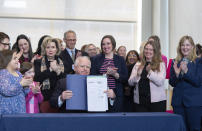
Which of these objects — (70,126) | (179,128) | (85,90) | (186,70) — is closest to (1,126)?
(70,126)

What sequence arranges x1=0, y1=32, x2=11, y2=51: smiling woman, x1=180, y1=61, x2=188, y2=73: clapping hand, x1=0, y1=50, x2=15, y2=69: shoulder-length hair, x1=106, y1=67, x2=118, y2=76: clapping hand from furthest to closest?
1. x1=0, y1=32, x2=11, y2=51: smiling woman
2. x1=106, y1=67, x2=118, y2=76: clapping hand
3. x1=180, y1=61, x2=188, y2=73: clapping hand
4. x1=0, y1=50, x2=15, y2=69: shoulder-length hair

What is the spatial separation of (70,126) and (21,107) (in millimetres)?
766

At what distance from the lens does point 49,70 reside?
382cm

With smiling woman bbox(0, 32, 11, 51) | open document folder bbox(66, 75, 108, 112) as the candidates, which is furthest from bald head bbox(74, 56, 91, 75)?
smiling woman bbox(0, 32, 11, 51)

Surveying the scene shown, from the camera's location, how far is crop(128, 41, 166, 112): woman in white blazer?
3902 millimetres

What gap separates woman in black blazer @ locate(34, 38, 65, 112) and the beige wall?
11.0 ft

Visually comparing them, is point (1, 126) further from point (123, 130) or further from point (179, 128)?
point (179, 128)

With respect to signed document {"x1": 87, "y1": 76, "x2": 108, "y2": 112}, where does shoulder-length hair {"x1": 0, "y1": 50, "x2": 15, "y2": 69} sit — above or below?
above

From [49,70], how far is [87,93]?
3.99 feet

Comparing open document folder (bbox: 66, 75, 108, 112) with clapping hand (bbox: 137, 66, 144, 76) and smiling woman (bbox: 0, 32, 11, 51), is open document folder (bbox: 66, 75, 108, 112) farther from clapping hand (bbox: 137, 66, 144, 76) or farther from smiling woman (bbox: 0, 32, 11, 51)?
smiling woman (bbox: 0, 32, 11, 51)

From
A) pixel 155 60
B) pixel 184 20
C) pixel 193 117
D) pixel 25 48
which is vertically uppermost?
pixel 184 20

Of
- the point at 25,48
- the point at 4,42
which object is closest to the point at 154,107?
the point at 25,48

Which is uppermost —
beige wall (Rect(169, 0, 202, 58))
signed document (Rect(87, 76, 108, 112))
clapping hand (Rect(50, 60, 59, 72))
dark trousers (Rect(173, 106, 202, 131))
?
beige wall (Rect(169, 0, 202, 58))

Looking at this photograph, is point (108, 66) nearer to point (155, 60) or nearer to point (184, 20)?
point (155, 60)
